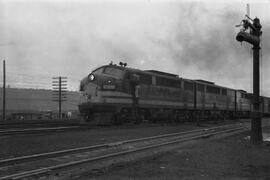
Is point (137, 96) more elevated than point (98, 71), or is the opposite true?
point (98, 71)

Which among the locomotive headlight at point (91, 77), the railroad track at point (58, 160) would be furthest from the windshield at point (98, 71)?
the railroad track at point (58, 160)

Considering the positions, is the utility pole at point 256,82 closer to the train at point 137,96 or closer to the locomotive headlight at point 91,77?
the train at point 137,96

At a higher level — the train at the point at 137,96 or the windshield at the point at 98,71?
the windshield at the point at 98,71

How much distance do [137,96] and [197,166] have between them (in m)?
14.1

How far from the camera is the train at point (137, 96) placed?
2131cm

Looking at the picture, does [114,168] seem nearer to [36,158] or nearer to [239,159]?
[36,158]

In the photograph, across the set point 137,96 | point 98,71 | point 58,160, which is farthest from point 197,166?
point 98,71

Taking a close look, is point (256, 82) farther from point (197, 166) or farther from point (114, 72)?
point (114, 72)

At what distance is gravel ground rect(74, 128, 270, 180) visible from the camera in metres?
7.61

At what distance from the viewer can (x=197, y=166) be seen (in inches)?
350

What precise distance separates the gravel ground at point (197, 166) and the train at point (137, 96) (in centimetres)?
530

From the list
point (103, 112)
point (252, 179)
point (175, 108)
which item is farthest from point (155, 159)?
point (175, 108)

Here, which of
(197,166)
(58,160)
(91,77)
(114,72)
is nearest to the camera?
(197,166)

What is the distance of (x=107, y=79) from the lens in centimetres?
2141
